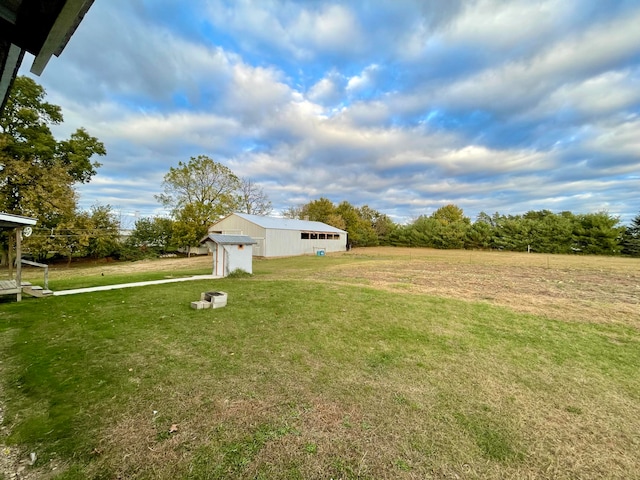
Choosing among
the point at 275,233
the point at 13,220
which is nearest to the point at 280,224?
the point at 275,233

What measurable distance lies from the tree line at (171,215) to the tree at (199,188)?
86 mm

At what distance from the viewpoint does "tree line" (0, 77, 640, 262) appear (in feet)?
52.7

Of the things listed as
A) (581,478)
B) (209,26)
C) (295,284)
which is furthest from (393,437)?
(209,26)

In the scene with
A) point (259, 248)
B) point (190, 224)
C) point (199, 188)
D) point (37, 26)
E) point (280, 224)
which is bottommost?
point (259, 248)

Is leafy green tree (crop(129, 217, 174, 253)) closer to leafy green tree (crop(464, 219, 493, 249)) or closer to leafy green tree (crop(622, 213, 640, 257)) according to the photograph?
leafy green tree (crop(464, 219, 493, 249))

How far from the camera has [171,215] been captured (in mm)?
25094

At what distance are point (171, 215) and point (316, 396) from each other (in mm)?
26390

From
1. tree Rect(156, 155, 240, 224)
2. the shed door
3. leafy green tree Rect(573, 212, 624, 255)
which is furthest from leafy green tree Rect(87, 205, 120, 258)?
leafy green tree Rect(573, 212, 624, 255)

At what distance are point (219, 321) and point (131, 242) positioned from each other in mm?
22545

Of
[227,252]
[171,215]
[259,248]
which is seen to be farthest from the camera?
[171,215]

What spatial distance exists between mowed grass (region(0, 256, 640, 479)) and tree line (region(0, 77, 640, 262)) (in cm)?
601

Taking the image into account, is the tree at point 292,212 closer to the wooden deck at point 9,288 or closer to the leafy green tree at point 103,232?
the leafy green tree at point 103,232

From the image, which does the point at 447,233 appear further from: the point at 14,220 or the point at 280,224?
the point at 14,220

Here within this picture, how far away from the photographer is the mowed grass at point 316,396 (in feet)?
6.82
